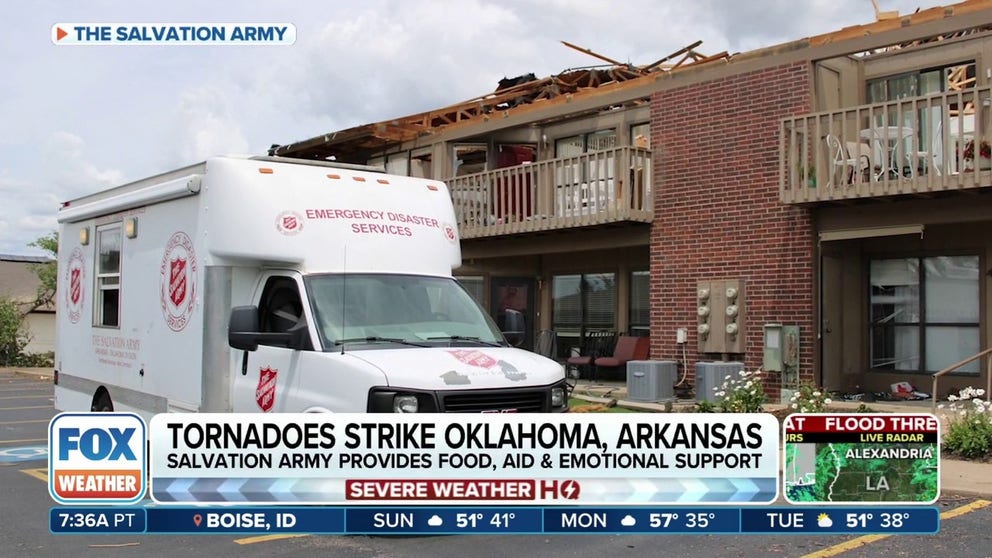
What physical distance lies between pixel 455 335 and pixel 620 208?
8430 mm

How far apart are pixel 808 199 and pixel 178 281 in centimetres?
863

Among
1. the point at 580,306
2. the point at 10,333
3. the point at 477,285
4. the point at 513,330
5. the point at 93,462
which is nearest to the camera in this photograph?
the point at 93,462

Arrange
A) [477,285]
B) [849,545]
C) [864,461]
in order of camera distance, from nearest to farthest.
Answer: [864,461] → [849,545] → [477,285]

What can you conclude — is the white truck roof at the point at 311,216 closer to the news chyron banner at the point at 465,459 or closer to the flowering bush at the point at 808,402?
the news chyron banner at the point at 465,459

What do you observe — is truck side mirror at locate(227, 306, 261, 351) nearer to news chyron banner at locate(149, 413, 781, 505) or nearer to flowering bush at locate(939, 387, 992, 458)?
news chyron banner at locate(149, 413, 781, 505)

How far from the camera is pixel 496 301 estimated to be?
63.6ft

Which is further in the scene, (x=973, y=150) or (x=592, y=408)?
(x=592, y=408)

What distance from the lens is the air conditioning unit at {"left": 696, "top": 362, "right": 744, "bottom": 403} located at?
1352 centimetres

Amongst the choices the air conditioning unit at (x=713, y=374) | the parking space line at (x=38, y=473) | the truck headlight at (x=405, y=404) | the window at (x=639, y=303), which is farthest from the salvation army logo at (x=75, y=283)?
the window at (x=639, y=303)

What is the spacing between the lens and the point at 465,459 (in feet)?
18.3

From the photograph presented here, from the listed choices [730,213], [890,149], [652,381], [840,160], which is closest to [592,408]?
[652,381]

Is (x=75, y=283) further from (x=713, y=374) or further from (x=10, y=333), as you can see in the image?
(x=10, y=333)

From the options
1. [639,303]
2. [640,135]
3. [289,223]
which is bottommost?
[639,303]

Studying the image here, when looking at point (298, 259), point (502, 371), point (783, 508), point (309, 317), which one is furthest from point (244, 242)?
point (783, 508)
